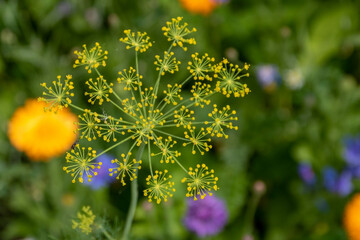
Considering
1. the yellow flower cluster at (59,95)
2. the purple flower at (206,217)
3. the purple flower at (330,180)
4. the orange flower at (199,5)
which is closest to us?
the yellow flower cluster at (59,95)

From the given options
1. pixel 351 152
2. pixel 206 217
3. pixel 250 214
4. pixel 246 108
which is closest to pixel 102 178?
pixel 206 217

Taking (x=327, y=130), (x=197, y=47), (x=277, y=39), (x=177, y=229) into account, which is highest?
(x=277, y=39)

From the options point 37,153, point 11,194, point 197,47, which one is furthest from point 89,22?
point 11,194

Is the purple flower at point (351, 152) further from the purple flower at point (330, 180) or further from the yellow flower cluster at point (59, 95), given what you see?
the yellow flower cluster at point (59, 95)

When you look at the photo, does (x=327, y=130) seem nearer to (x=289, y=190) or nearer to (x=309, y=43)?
(x=289, y=190)

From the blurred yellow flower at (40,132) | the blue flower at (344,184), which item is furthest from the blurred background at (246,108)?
the blurred yellow flower at (40,132)

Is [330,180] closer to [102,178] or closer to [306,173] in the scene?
[306,173]
